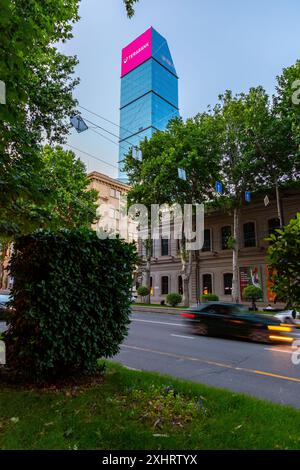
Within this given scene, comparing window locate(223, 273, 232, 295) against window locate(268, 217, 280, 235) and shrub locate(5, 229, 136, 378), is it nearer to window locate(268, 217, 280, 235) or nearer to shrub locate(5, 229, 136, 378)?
window locate(268, 217, 280, 235)

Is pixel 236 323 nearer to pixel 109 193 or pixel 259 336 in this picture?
pixel 259 336

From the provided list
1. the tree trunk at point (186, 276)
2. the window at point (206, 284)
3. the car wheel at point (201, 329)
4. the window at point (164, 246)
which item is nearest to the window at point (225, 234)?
the window at point (206, 284)

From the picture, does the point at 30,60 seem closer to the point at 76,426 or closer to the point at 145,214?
the point at 76,426

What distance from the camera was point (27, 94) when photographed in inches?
164

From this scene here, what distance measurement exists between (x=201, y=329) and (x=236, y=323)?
160cm

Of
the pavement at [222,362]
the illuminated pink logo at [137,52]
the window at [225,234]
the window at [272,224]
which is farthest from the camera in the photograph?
the illuminated pink logo at [137,52]

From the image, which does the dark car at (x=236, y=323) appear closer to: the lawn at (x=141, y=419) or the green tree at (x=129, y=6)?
the lawn at (x=141, y=419)

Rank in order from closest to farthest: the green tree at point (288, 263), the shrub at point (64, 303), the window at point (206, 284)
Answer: the green tree at point (288, 263)
the shrub at point (64, 303)
the window at point (206, 284)

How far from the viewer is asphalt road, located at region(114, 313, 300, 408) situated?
6.27 metres

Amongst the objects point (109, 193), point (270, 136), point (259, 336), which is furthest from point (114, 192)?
point (259, 336)

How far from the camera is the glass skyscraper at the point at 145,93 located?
93.5ft

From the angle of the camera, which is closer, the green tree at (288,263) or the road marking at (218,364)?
the green tree at (288,263)

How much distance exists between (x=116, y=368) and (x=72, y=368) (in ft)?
4.58
